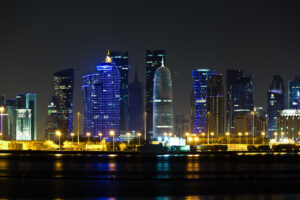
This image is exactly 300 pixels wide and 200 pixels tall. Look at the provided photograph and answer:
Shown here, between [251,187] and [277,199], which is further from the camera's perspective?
[251,187]

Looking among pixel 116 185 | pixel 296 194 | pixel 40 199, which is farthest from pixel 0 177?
pixel 296 194

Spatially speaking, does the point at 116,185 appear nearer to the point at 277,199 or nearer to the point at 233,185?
the point at 233,185

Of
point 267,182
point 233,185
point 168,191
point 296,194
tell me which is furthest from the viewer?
point 267,182

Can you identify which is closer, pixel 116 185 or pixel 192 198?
pixel 192 198

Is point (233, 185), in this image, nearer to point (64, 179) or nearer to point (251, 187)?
point (251, 187)

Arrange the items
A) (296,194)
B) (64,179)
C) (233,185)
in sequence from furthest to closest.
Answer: (64,179), (233,185), (296,194)

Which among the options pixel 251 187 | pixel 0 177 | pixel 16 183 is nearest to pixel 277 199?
pixel 251 187

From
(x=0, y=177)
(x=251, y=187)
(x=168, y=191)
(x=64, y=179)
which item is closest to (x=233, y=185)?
(x=251, y=187)

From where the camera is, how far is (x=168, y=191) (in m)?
53.6

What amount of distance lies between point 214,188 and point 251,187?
371 centimetres

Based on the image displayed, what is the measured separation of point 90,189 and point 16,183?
959 cm

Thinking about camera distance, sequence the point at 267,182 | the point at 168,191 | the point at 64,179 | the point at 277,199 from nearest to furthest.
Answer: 1. the point at 277,199
2. the point at 168,191
3. the point at 267,182
4. the point at 64,179

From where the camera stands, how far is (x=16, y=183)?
60000 mm

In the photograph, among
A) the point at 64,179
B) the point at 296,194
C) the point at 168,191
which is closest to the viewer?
the point at 296,194
